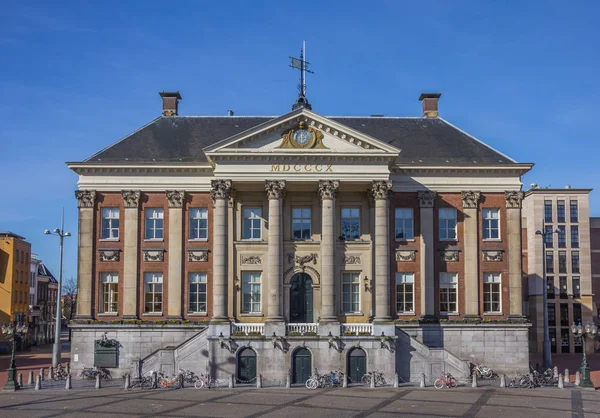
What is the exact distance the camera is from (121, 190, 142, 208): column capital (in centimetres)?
5106

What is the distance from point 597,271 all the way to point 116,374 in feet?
204

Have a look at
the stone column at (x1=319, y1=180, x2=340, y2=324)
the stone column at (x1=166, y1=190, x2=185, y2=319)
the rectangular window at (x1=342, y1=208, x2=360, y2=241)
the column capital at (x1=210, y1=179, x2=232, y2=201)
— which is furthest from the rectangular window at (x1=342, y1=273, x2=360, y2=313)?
the stone column at (x1=166, y1=190, x2=185, y2=319)

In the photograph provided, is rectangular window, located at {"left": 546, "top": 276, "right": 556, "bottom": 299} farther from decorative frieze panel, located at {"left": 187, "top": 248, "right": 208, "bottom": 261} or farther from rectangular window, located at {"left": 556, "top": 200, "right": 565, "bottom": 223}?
decorative frieze panel, located at {"left": 187, "top": 248, "right": 208, "bottom": 261}

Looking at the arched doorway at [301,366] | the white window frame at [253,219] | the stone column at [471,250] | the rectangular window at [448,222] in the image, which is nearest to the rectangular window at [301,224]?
the white window frame at [253,219]

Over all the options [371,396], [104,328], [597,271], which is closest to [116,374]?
[104,328]

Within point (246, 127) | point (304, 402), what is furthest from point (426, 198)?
point (304, 402)

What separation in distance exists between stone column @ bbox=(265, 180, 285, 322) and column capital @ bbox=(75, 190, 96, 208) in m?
12.1

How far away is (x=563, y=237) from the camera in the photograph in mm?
84438

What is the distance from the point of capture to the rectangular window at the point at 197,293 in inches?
2004

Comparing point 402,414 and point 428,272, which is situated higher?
point 428,272

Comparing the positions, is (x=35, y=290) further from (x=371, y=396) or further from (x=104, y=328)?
(x=371, y=396)

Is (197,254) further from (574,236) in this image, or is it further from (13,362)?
(574,236)

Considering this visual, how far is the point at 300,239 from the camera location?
5069 cm

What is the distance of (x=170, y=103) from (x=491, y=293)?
26.9 meters
